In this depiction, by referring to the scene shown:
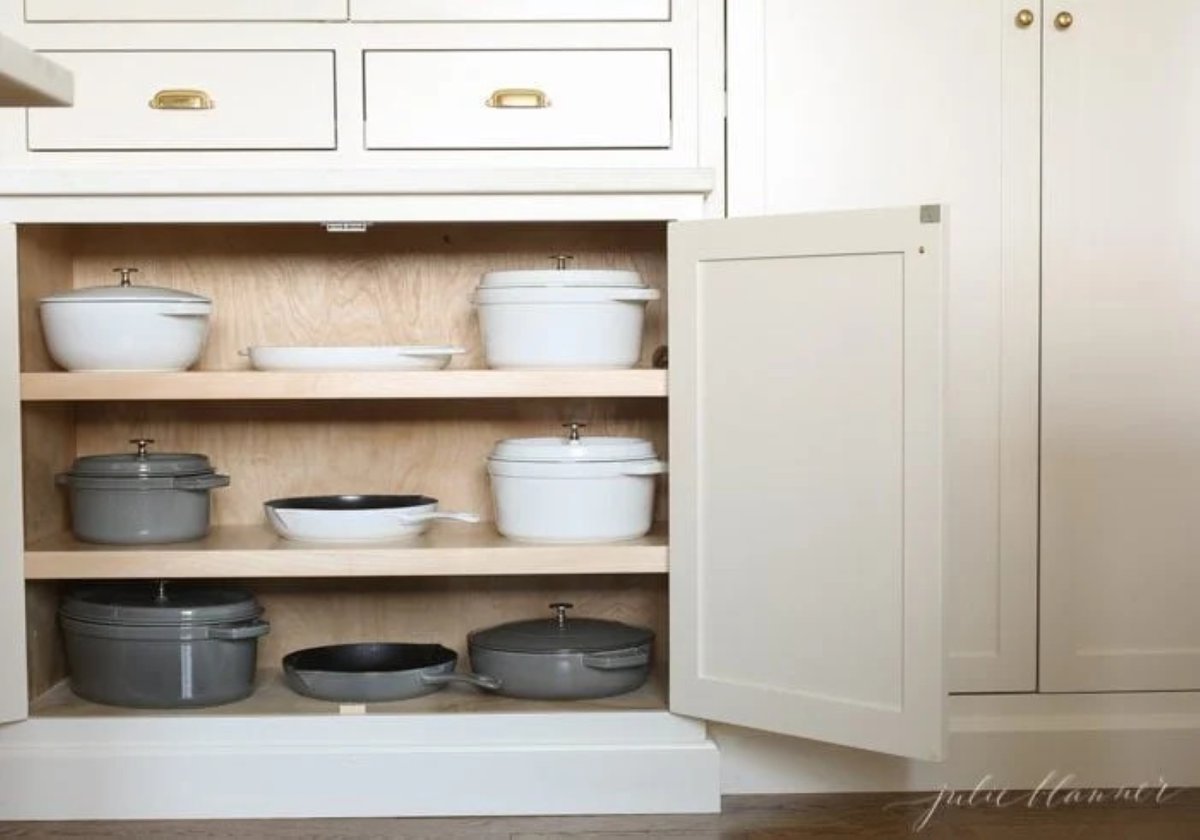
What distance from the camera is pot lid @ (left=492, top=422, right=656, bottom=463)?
2455mm

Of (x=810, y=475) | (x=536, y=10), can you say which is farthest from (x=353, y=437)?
(x=810, y=475)

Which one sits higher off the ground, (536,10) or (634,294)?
(536,10)

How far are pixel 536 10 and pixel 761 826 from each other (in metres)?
1.28

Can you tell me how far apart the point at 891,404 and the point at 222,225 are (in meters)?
1.26

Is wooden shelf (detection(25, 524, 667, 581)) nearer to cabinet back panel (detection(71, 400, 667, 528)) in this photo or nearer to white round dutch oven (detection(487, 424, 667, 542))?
white round dutch oven (detection(487, 424, 667, 542))

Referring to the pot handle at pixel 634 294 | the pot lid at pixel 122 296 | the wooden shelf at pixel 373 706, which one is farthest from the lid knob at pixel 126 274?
the pot handle at pixel 634 294

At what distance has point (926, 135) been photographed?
2.44 m

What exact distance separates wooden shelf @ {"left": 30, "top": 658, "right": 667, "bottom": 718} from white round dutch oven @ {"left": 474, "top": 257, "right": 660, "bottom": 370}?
0.53 metres

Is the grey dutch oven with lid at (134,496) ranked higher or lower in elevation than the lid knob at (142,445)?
lower

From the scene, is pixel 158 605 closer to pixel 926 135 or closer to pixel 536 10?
pixel 536 10

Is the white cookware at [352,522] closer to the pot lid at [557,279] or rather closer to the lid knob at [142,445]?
the lid knob at [142,445]

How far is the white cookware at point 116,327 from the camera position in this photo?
242cm

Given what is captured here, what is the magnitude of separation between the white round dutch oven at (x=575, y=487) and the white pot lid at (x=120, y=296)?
575 mm

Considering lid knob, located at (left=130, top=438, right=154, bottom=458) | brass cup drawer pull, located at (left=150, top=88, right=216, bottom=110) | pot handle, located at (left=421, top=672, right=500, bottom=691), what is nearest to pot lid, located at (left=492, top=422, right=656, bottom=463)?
pot handle, located at (left=421, top=672, right=500, bottom=691)
